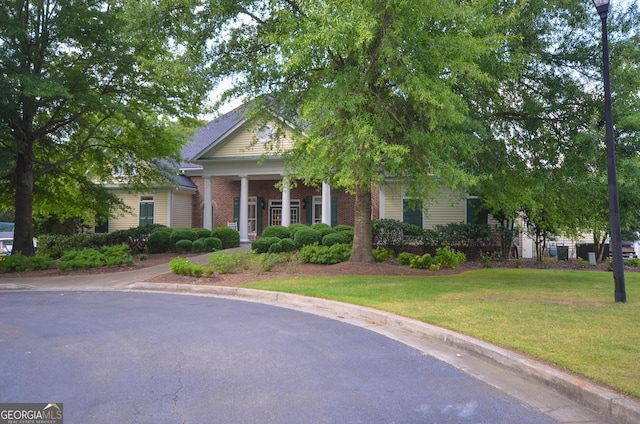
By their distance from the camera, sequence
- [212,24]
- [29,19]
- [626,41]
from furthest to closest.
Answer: [29,19]
[212,24]
[626,41]

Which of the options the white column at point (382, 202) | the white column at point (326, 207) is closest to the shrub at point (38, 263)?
the white column at point (326, 207)

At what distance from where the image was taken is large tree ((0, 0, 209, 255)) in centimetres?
1346

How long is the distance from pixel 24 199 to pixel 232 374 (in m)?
15.1

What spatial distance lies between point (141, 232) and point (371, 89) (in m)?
14.0

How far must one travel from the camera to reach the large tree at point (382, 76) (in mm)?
10078

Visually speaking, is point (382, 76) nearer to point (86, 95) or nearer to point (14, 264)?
point (86, 95)

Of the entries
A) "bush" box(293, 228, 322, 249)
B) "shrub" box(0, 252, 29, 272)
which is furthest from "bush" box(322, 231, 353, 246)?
"shrub" box(0, 252, 29, 272)

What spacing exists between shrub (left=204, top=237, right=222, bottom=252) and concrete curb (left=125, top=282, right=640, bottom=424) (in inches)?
334

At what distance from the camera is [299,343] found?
6.57 metres

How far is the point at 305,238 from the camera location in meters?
18.5

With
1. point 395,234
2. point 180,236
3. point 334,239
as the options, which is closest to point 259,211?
point 180,236

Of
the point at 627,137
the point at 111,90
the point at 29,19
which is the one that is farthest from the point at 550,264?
the point at 29,19

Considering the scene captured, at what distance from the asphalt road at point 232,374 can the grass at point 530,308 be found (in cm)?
112

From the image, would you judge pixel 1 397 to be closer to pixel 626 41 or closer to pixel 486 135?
pixel 486 135
